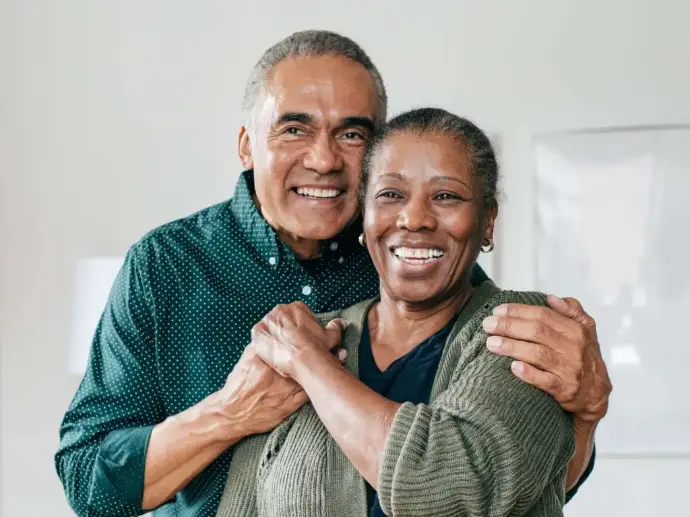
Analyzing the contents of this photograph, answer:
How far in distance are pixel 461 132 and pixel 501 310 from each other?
291 millimetres

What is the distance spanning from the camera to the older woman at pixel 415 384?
4.07 feet

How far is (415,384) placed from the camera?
147 cm

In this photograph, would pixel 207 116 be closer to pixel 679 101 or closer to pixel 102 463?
pixel 679 101

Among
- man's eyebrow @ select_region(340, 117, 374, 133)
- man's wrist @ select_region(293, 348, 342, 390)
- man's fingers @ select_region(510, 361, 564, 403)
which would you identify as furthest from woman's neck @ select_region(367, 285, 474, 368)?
man's eyebrow @ select_region(340, 117, 374, 133)

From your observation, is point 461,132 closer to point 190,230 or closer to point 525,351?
point 525,351

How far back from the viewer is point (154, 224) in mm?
3377

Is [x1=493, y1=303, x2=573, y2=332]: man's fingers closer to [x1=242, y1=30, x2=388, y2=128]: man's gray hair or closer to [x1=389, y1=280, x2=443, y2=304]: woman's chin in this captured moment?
[x1=389, y1=280, x2=443, y2=304]: woman's chin

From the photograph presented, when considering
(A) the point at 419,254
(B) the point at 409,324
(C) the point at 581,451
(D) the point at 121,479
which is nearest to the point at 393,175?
(A) the point at 419,254

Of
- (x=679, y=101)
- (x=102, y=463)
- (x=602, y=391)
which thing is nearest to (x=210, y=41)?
(x=679, y=101)

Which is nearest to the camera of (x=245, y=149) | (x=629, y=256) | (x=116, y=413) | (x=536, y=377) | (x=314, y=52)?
A: (x=536, y=377)

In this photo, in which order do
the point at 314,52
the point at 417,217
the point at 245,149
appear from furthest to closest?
1. the point at 245,149
2. the point at 314,52
3. the point at 417,217

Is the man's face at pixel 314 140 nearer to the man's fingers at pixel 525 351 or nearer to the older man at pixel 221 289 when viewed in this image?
the older man at pixel 221 289

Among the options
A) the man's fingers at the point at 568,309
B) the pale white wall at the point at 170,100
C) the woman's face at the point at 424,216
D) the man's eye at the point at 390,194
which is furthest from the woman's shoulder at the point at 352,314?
the pale white wall at the point at 170,100

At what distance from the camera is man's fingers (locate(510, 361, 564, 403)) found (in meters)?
1.34
